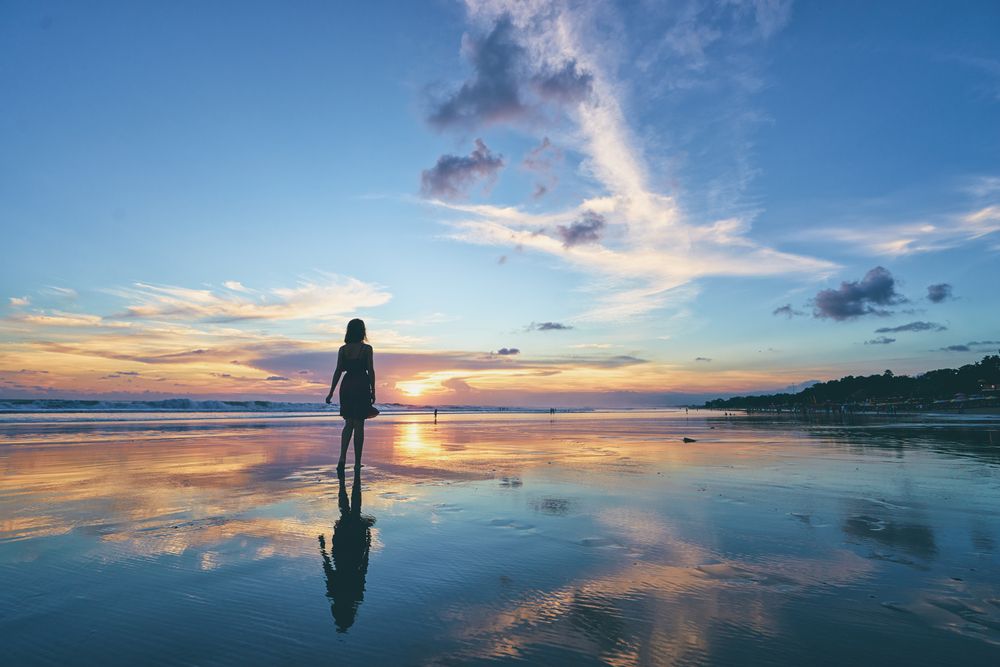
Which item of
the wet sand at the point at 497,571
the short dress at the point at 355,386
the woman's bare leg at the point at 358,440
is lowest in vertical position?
the wet sand at the point at 497,571

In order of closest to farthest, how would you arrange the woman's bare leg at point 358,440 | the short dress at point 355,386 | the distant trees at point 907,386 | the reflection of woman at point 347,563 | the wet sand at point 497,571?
1. the wet sand at point 497,571
2. the reflection of woman at point 347,563
3. the woman's bare leg at point 358,440
4. the short dress at point 355,386
5. the distant trees at point 907,386

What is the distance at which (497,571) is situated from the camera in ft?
13.4

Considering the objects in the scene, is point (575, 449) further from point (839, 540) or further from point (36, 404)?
point (36, 404)

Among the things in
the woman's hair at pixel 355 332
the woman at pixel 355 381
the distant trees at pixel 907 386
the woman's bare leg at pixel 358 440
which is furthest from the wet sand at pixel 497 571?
the distant trees at pixel 907 386

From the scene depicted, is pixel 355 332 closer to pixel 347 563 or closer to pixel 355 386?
pixel 355 386

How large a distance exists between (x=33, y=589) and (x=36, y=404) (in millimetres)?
79112

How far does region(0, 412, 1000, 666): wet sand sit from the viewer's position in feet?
9.08

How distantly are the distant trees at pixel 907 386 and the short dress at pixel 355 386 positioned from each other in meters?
126

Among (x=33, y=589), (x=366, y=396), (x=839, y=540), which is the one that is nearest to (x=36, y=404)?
(x=366, y=396)

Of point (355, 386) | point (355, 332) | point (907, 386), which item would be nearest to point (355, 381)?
point (355, 386)

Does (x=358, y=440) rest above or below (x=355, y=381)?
below

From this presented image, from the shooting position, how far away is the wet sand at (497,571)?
2768 mm

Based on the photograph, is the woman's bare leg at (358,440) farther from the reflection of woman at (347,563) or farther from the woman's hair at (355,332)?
the reflection of woman at (347,563)

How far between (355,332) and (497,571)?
284 inches
